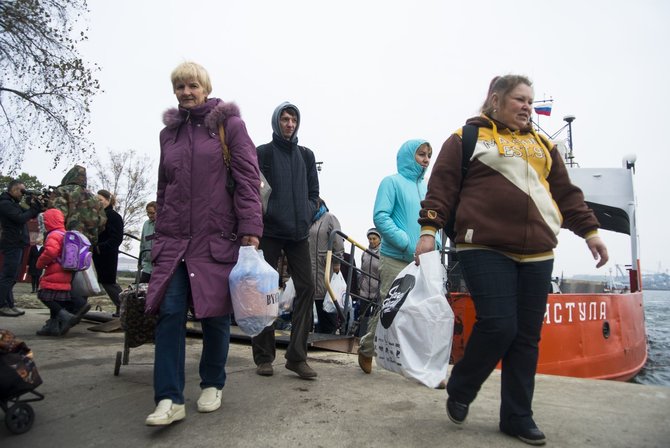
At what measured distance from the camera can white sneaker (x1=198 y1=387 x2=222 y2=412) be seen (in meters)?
2.64

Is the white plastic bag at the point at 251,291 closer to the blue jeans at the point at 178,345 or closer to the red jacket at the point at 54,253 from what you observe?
the blue jeans at the point at 178,345

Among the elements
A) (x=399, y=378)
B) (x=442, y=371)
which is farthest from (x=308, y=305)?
(x=442, y=371)

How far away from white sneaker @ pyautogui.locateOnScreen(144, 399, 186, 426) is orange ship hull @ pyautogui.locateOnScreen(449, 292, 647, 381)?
2.87 meters

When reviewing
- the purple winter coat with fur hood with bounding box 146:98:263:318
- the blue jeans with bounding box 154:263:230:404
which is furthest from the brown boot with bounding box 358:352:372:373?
the purple winter coat with fur hood with bounding box 146:98:263:318

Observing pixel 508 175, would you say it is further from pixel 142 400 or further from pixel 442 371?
pixel 142 400

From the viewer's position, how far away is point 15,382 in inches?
91.4

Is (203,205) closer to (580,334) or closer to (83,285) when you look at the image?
(83,285)

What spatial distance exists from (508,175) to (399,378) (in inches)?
76.7

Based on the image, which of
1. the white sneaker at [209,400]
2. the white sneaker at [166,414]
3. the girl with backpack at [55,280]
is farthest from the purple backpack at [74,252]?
the white sneaker at [166,414]

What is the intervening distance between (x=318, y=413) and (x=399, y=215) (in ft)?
5.94

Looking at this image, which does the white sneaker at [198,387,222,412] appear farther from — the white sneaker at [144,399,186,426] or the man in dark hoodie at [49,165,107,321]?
the man in dark hoodie at [49,165,107,321]


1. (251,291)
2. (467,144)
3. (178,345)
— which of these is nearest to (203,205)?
(251,291)

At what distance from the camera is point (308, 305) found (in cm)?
368

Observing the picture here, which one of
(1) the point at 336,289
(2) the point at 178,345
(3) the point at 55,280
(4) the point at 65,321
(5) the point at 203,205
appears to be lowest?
(4) the point at 65,321
